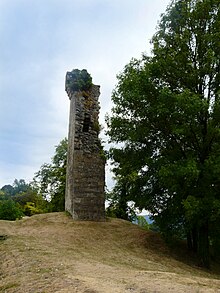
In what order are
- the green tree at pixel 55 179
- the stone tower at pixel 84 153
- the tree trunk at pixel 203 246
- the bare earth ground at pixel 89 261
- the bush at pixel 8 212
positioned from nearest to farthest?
the bare earth ground at pixel 89 261
the tree trunk at pixel 203 246
the stone tower at pixel 84 153
the bush at pixel 8 212
the green tree at pixel 55 179

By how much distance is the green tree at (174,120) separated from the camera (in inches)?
467

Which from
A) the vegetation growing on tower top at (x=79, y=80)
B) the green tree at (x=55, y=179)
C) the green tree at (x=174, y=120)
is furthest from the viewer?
the green tree at (x=55, y=179)

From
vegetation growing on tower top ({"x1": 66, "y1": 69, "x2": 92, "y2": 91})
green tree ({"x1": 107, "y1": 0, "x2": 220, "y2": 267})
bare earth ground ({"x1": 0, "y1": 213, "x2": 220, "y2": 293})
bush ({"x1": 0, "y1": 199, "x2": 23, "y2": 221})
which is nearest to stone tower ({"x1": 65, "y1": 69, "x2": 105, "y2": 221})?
vegetation growing on tower top ({"x1": 66, "y1": 69, "x2": 92, "y2": 91})

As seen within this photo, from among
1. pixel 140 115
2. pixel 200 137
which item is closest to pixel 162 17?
pixel 140 115

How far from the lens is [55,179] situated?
29125mm

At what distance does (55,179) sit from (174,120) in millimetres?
18479

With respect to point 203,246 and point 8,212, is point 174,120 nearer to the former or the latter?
point 203,246

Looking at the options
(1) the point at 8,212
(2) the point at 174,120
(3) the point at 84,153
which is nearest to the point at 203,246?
(2) the point at 174,120

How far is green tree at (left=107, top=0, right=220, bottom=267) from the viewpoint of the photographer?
11.9m

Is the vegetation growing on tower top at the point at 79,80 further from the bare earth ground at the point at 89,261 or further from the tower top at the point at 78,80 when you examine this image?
the bare earth ground at the point at 89,261

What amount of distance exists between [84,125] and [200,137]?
7.57m

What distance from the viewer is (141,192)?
13.7 meters

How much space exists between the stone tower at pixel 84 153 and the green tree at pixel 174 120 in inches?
143

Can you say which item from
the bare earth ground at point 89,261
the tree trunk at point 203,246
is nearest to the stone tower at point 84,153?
the bare earth ground at point 89,261
